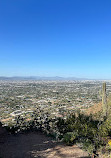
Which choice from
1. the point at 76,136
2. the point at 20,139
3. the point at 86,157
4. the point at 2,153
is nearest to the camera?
the point at 86,157

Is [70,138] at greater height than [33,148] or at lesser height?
greater

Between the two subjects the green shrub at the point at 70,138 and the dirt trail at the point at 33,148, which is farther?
the green shrub at the point at 70,138

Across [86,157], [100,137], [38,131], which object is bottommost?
[38,131]

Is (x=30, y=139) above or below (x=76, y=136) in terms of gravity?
below

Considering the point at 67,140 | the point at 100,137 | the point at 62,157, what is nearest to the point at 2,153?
the point at 62,157

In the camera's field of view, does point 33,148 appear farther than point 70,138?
No

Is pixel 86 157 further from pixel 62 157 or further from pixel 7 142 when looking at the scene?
pixel 7 142

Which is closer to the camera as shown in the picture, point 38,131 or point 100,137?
point 100,137

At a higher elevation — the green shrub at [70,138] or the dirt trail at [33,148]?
the green shrub at [70,138]
